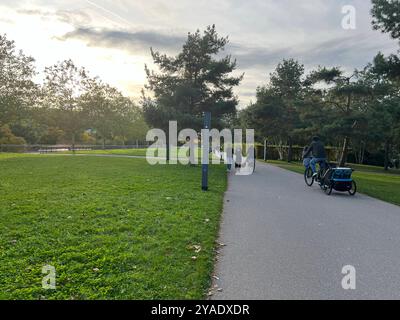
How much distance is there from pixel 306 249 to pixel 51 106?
42.9 m

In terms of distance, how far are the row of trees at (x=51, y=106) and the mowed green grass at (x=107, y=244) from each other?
17.1m

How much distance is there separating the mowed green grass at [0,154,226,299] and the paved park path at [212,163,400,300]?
365 millimetres

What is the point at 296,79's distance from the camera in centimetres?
3578

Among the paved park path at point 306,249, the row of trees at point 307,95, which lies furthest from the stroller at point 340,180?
the row of trees at point 307,95

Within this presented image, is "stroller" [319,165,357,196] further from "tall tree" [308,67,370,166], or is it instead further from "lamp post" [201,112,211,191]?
"tall tree" [308,67,370,166]

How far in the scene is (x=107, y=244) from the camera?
14.1ft

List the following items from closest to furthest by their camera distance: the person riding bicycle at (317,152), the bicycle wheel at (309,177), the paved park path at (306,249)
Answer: the paved park path at (306,249)
the person riding bicycle at (317,152)
the bicycle wheel at (309,177)

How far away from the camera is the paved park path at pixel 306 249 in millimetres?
3209

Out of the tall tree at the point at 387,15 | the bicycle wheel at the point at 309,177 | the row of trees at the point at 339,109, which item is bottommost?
the bicycle wheel at the point at 309,177

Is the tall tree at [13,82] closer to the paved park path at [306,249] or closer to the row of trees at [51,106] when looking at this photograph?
the row of trees at [51,106]
